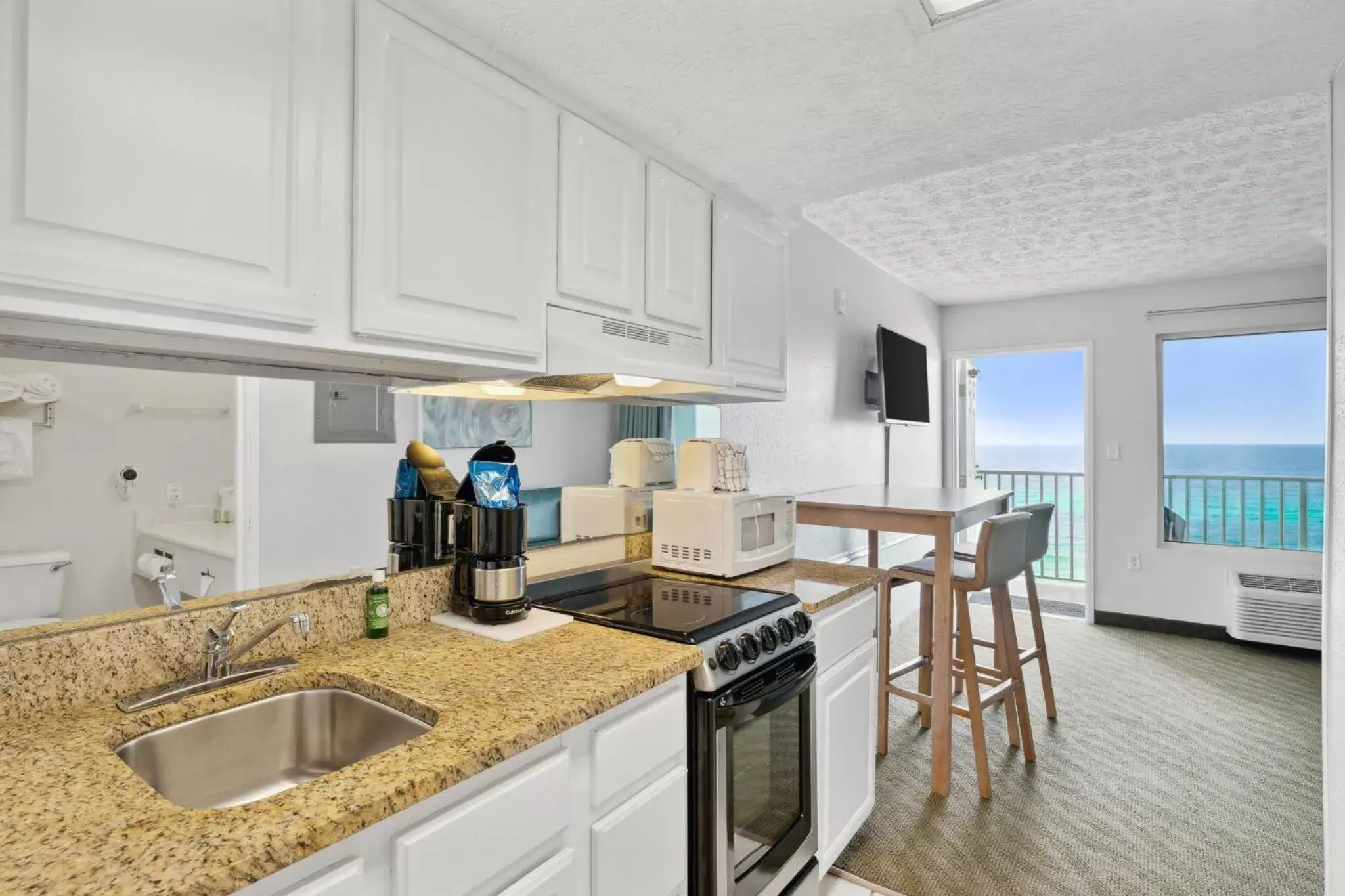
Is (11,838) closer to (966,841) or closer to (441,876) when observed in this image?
(441,876)

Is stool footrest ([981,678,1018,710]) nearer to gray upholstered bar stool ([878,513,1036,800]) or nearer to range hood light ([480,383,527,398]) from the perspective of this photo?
gray upholstered bar stool ([878,513,1036,800])

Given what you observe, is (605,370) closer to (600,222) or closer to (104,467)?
(600,222)

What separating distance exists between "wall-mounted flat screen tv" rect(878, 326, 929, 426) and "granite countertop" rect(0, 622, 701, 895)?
3081 mm

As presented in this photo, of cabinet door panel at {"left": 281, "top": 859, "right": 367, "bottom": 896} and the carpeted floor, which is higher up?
cabinet door panel at {"left": 281, "top": 859, "right": 367, "bottom": 896}

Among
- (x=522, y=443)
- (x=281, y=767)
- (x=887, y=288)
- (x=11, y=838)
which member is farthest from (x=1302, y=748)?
(x=11, y=838)

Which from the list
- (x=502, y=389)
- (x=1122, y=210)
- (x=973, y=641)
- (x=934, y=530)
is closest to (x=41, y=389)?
(x=502, y=389)

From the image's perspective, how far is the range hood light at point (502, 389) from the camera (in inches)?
73.4

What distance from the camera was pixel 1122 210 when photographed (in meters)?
3.35

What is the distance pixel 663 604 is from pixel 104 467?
1239 millimetres

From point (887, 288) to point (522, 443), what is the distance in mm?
3460

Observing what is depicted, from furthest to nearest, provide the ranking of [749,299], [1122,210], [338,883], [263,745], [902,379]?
[902,379]
[1122,210]
[749,299]
[263,745]
[338,883]

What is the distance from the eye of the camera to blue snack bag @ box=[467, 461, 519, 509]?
5.24ft

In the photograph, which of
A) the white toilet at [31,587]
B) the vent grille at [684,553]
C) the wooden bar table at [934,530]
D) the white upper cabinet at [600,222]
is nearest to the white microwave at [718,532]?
the vent grille at [684,553]

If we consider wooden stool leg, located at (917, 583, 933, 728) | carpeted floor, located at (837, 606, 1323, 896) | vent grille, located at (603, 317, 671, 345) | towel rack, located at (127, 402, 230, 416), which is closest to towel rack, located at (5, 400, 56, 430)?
towel rack, located at (127, 402, 230, 416)
